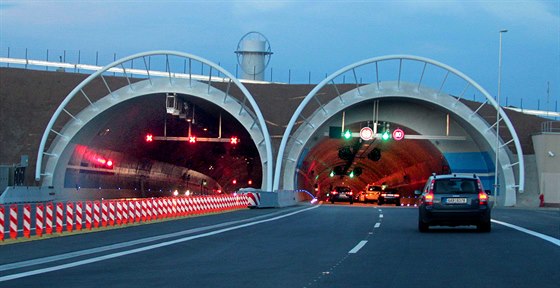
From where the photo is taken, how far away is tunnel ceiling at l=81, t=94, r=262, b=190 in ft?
195

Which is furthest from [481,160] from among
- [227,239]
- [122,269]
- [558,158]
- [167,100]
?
[122,269]

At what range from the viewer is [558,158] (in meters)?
60.9

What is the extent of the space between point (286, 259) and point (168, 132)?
50.8 meters

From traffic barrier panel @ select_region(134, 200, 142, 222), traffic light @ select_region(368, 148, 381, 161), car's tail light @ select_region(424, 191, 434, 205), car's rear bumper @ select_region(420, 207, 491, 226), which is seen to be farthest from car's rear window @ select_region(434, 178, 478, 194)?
traffic light @ select_region(368, 148, 381, 161)

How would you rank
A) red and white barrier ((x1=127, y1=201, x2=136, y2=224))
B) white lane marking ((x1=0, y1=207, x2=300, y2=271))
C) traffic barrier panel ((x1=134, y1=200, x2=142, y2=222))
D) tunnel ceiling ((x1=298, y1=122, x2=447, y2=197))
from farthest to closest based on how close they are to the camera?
tunnel ceiling ((x1=298, y1=122, x2=447, y2=197)), traffic barrier panel ((x1=134, y1=200, x2=142, y2=222)), red and white barrier ((x1=127, y1=201, x2=136, y2=224)), white lane marking ((x1=0, y1=207, x2=300, y2=271))

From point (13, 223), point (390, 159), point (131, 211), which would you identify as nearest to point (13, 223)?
point (13, 223)

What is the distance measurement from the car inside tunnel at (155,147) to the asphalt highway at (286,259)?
108 feet

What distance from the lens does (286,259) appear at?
55.9 ft

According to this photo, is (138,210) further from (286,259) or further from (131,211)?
(286,259)

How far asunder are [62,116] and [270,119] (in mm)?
14180

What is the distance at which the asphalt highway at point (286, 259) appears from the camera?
13.6 metres

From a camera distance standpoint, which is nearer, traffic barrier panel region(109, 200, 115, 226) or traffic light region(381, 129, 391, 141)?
traffic barrier panel region(109, 200, 115, 226)

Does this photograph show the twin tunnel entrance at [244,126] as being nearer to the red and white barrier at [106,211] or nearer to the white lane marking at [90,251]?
the red and white barrier at [106,211]

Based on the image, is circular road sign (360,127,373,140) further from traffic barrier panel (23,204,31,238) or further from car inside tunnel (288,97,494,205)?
traffic barrier panel (23,204,31,238)
